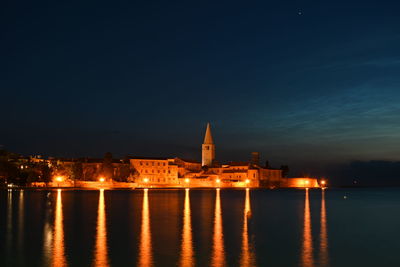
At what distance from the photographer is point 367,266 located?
1437cm

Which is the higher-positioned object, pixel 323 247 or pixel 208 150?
pixel 208 150

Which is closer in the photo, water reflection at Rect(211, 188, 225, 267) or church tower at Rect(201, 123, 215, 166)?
water reflection at Rect(211, 188, 225, 267)

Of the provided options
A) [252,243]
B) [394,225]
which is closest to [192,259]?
[252,243]

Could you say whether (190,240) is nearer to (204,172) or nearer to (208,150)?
(204,172)

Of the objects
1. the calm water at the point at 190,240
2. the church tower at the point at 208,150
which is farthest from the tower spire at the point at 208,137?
the calm water at the point at 190,240

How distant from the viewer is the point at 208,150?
9925 centimetres

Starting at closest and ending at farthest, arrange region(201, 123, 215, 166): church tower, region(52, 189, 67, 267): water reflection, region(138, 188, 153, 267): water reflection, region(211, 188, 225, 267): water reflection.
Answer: region(52, 189, 67, 267): water reflection → region(138, 188, 153, 267): water reflection → region(211, 188, 225, 267): water reflection → region(201, 123, 215, 166): church tower

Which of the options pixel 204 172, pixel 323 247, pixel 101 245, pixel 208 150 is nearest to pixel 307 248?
pixel 323 247

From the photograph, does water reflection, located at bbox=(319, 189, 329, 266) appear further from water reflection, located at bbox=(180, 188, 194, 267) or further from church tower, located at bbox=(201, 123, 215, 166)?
church tower, located at bbox=(201, 123, 215, 166)

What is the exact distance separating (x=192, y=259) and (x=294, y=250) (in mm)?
4236

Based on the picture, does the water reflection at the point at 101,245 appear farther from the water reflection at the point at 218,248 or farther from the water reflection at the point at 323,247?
the water reflection at the point at 323,247

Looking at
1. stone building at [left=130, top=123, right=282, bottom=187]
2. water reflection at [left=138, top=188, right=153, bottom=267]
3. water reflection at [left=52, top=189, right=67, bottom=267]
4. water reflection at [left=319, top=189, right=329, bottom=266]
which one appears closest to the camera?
water reflection at [left=52, top=189, right=67, bottom=267]

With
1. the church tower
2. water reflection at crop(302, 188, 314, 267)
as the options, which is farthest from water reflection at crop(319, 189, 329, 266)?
the church tower

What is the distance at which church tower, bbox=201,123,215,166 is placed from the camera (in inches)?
3905
